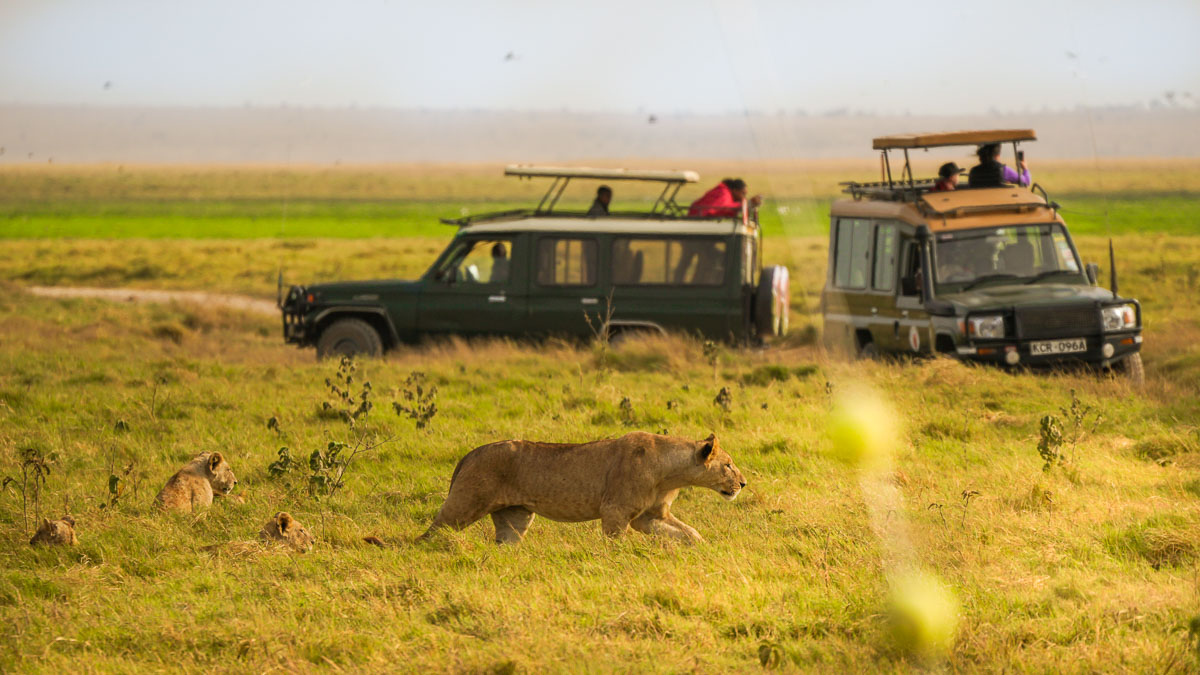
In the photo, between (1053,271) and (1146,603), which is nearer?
(1146,603)

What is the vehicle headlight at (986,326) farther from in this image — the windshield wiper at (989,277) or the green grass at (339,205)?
the green grass at (339,205)

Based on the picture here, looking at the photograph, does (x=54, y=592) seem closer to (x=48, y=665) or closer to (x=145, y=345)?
(x=48, y=665)

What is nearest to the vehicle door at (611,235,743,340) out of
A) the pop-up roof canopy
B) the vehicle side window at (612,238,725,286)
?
the vehicle side window at (612,238,725,286)

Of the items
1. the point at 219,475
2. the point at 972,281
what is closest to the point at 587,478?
the point at 219,475

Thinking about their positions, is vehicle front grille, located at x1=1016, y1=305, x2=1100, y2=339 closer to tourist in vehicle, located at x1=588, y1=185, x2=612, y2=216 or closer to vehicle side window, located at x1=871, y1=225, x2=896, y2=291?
vehicle side window, located at x1=871, y1=225, x2=896, y2=291

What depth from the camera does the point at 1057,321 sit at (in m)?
12.6

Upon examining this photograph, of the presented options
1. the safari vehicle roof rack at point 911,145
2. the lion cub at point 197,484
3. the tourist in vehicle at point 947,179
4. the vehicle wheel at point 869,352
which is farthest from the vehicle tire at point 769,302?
the lion cub at point 197,484

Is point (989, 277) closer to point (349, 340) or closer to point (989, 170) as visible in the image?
point (989, 170)

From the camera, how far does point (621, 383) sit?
13.5 metres

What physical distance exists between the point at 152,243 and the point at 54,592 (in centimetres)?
5144

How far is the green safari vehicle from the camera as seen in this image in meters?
15.4

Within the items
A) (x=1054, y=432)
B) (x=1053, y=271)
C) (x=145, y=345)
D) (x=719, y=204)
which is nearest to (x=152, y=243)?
A: (x=145, y=345)

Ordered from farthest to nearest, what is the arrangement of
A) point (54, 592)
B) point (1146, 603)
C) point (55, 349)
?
point (55, 349) → point (54, 592) → point (1146, 603)

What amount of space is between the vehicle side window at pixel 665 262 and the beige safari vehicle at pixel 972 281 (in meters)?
1.57
